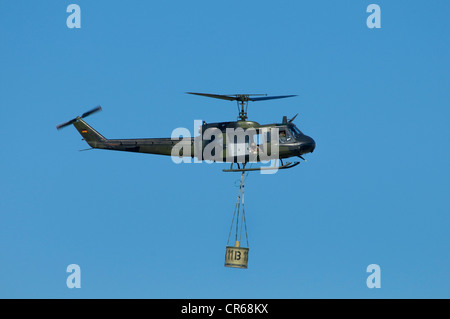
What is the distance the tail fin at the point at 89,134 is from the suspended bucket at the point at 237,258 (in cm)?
884

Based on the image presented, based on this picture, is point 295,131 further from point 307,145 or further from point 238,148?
point 238,148

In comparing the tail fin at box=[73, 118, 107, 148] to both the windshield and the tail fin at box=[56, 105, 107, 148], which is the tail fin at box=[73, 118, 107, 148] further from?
the windshield

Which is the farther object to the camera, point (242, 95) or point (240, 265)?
point (242, 95)

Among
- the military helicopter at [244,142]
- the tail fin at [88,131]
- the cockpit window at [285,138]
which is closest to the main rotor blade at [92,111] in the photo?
the tail fin at [88,131]

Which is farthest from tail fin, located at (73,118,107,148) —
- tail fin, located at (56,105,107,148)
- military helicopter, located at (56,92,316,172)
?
military helicopter, located at (56,92,316,172)

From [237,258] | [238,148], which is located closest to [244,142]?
[238,148]

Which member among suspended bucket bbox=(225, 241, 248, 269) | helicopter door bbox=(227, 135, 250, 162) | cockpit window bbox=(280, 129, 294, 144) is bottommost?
suspended bucket bbox=(225, 241, 248, 269)

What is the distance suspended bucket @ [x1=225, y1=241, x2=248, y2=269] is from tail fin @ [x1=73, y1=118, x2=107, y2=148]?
8837 millimetres

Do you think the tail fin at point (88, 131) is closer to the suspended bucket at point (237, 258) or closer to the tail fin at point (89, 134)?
the tail fin at point (89, 134)

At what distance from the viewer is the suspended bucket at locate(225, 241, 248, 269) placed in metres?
34.8
